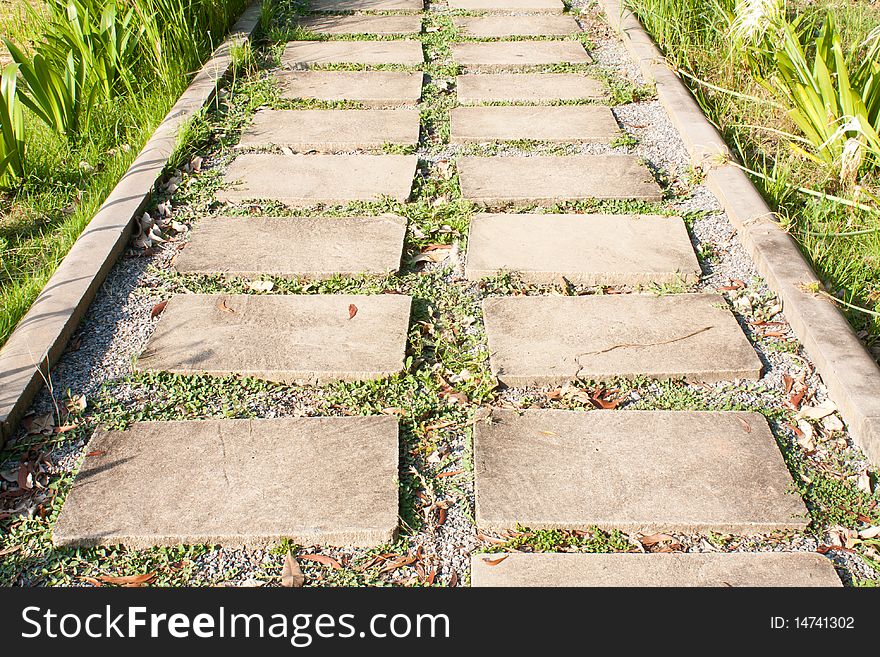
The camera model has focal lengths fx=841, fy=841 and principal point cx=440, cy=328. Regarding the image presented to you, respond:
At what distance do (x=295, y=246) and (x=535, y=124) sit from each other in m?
1.65

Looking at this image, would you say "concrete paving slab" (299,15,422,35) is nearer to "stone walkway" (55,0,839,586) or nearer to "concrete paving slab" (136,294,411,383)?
"stone walkway" (55,0,839,586)

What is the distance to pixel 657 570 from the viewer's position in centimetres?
194

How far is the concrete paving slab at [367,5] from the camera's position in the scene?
6.01 m

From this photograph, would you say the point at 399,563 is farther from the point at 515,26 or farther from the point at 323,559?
the point at 515,26

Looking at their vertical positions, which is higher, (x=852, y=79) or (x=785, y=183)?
(x=852, y=79)

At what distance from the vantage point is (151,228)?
331 centimetres

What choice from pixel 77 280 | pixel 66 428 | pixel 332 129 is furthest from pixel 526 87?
pixel 66 428

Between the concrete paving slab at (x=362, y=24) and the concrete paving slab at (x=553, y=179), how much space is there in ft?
7.14

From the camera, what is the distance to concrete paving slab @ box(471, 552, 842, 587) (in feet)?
6.27

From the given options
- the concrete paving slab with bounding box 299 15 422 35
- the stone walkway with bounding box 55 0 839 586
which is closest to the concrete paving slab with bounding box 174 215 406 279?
the stone walkway with bounding box 55 0 839 586

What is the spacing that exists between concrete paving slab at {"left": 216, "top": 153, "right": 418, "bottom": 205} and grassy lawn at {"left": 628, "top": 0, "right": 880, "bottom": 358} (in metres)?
1.43

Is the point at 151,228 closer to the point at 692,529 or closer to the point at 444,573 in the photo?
the point at 444,573
